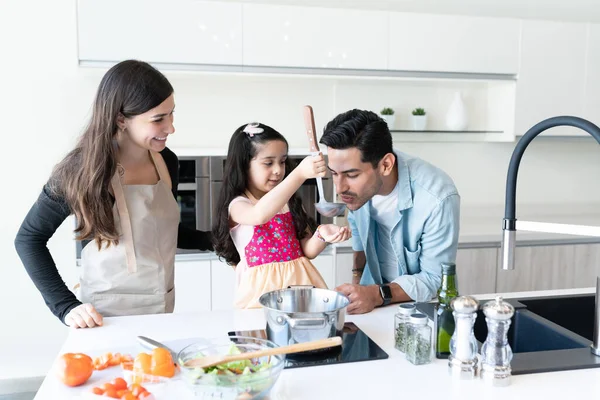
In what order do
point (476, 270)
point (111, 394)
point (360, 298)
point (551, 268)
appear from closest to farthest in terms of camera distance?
point (111, 394), point (360, 298), point (476, 270), point (551, 268)

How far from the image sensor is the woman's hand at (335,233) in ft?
5.51

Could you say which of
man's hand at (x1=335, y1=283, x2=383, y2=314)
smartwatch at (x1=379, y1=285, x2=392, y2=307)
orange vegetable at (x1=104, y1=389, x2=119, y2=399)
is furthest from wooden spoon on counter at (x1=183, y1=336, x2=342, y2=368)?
smartwatch at (x1=379, y1=285, x2=392, y2=307)

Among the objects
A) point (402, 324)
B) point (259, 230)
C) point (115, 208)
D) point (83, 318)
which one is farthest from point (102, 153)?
point (402, 324)

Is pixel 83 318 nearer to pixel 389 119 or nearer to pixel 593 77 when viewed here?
pixel 389 119

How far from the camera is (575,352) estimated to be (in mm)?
1307

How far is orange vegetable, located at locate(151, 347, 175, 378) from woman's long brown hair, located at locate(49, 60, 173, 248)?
597mm

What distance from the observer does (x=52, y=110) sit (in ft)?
11.2

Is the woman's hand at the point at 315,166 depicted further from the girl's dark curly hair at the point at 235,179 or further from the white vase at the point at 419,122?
the white vase at the point at 419,122

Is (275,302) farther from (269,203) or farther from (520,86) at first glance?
(520,86)

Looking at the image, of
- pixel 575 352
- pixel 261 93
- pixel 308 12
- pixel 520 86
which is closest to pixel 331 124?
pixel 575 352

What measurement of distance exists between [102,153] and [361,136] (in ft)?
2.81

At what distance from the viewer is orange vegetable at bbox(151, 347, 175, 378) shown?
1142 millimetres

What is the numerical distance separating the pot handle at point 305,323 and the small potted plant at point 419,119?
271cm

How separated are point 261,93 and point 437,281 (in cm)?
219
